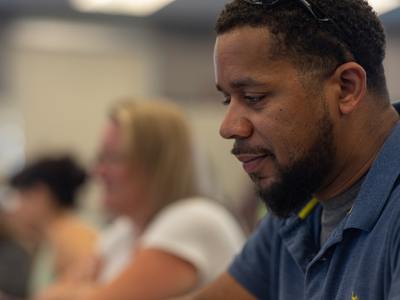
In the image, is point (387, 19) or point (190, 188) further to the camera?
point (387, 19)

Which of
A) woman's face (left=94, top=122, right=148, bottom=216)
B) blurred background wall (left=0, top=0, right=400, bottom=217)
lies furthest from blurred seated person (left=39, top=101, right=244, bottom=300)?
blurred background wall (left=0, top=0, right=400, bottom=217)

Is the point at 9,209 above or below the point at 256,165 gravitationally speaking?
below

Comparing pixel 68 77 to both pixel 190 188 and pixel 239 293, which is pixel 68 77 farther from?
pixel 239 293

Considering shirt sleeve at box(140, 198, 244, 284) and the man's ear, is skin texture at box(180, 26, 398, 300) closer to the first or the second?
the man's ear

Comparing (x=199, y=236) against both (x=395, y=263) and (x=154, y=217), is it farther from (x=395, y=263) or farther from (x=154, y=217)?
(x=395, y=263)

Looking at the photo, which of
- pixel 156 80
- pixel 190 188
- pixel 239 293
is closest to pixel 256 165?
pixel 239 293

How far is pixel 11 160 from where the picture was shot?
5441 millimetres

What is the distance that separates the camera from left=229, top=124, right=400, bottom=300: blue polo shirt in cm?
90

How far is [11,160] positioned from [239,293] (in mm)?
4417

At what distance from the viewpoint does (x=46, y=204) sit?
9.94 ft

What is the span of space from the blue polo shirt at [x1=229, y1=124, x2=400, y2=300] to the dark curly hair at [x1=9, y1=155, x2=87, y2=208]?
76.9 inches

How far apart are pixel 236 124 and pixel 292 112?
0.09 m

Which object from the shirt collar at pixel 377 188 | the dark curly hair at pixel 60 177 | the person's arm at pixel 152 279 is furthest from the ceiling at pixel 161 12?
the shirt collar at pixel 377 188

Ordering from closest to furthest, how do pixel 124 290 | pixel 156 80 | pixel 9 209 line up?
pixel 124 290 < pixel 9 209 < pixel 156 80
